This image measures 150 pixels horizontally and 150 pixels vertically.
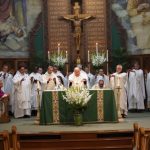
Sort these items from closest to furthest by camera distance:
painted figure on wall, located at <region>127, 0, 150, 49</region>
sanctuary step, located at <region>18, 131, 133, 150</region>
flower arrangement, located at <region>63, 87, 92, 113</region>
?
sanctuary step, located at <region>18, 131, 133, 150</region> → flower arrangement, located at <region>63, 87, 92, 113</region> → painted figure on wall, located at <region>127, 0, 150, 49</region>

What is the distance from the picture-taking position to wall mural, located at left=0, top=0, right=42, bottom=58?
17594mm

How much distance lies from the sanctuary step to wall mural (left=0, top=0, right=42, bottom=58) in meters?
8.78

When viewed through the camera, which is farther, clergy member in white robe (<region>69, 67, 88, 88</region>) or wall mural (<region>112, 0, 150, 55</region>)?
wall mural (<region>112, 0, 150, 55</region>)

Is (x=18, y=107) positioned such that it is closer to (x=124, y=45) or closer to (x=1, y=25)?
(x=1, y=25)

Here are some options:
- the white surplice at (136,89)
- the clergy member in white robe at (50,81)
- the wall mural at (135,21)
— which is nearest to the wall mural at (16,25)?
the wall mural at (135,21)

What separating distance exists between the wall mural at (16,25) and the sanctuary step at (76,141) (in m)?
8.78

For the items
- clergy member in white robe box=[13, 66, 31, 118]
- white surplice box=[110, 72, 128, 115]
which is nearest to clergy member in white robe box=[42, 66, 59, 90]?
clergy member in white robe box=[13, 66, 31, 118]

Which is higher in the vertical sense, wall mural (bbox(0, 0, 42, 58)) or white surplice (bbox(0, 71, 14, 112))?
wall mural (bbox(0, 0, 42, 58))

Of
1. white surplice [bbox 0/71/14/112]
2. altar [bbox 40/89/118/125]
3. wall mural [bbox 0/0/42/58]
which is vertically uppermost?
wall mural [bbox 0/0/42/58]

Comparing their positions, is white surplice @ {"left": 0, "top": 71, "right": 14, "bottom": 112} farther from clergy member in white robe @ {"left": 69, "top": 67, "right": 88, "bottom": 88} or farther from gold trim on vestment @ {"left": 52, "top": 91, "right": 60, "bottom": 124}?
gold trim on vestment @ {"left": 52, "top": 91, "right": 60, "bottom": 124}

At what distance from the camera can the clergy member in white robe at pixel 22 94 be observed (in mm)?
14156

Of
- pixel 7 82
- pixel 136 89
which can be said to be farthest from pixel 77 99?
pixel 136 89

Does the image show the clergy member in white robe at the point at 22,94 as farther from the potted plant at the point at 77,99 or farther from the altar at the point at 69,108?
the potted plant at the point at 77,99

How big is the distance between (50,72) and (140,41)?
6.10 metres
